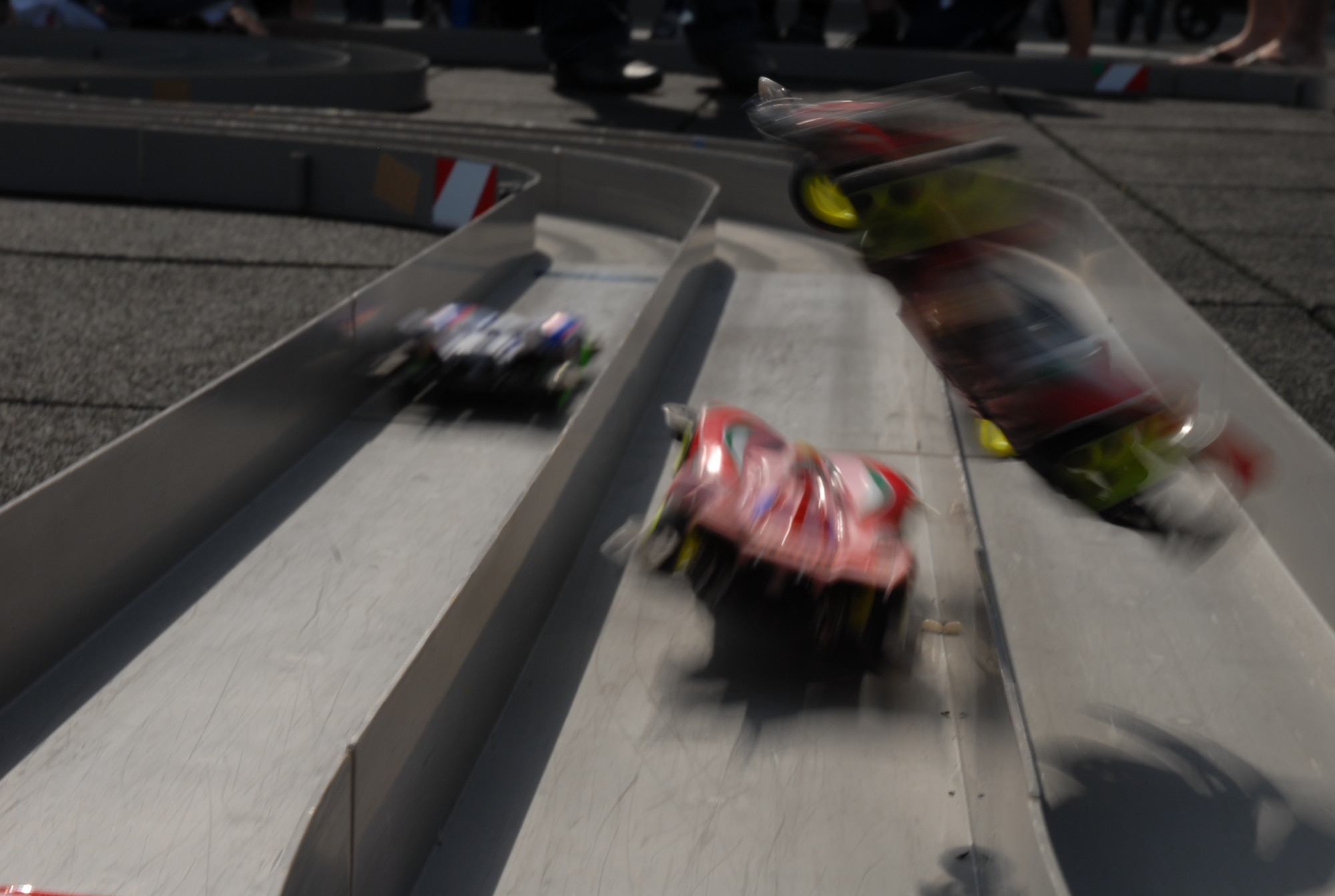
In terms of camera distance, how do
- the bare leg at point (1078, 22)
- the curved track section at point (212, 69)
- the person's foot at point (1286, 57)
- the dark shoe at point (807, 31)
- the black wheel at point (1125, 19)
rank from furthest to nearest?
the black wheel at point (1125, 19)
the dark shoe at point (807, 31)
the bare leg at point (1078, 22)
the person's foot at point (1286, 57)
the curved track section at point (212, 69)

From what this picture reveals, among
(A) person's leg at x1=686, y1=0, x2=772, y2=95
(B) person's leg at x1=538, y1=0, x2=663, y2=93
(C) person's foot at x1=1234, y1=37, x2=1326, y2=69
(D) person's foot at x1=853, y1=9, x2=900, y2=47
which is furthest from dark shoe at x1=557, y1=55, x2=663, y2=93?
(C) person's foot at x1=1234, y1=37, x2=1326, y2=69

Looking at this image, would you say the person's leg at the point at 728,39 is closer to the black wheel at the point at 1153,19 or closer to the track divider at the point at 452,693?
the track divider at the point at 452,693

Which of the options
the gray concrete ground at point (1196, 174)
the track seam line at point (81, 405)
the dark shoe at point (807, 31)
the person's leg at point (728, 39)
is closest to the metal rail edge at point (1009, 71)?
the gray concrete ground at point (1196, 174)

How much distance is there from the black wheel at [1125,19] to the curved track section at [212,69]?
9.24 metres

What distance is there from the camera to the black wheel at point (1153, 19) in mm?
14742

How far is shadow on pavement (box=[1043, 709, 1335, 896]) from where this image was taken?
1552 millimetres

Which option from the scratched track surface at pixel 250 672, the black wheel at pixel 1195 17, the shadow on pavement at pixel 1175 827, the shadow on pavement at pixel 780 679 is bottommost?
the scratched track surface at pixel 250 672

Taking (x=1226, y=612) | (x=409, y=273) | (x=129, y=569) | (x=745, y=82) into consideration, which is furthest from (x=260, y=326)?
(x=745, y=82)

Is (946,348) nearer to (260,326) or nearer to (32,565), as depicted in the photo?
(32,565)

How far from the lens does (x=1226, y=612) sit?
7.13 feet

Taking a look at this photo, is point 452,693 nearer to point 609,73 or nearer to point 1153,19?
point 609,73

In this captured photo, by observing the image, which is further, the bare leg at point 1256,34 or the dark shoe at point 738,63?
the bare leg at point 1256,34

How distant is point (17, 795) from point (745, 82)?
679 centimetres

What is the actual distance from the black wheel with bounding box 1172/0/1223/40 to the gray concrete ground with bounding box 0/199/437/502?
13150mm
